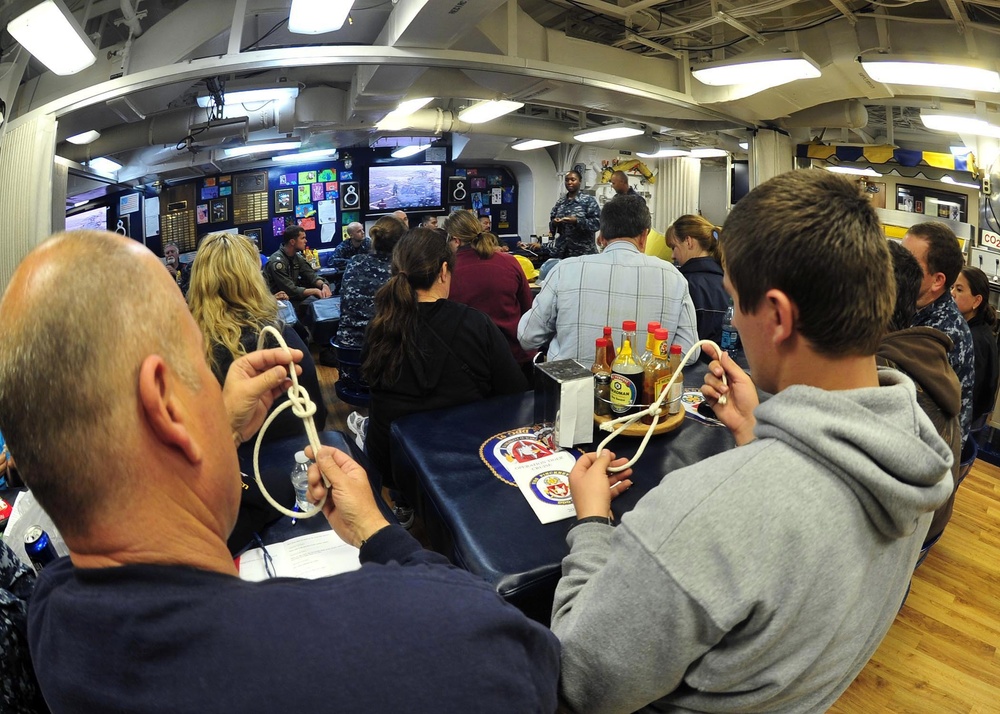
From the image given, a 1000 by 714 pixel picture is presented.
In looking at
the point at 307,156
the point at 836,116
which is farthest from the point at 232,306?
the point at 307,156

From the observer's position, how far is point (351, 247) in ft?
24.4

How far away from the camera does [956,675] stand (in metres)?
2.32

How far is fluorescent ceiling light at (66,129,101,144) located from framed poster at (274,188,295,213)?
420cm

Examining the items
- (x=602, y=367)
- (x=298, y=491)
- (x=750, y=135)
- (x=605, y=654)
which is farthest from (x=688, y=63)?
(x=605, y=654)

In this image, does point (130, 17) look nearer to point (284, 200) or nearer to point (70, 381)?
point (70, 381)

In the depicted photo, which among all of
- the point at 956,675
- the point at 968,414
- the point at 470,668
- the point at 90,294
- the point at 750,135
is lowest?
the point at 956,675

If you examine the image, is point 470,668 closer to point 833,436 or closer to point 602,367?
point 833,436

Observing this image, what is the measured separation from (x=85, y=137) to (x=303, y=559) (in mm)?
3973

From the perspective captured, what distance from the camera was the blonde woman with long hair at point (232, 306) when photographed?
85.9 inches

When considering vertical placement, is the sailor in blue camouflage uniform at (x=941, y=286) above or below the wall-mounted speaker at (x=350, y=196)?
below

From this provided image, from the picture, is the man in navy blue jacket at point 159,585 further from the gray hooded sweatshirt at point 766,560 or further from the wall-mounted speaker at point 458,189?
the wall-mounted speaker at point 458,189

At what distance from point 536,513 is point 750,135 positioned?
20.7ft

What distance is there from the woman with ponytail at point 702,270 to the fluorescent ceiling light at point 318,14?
2158 mm

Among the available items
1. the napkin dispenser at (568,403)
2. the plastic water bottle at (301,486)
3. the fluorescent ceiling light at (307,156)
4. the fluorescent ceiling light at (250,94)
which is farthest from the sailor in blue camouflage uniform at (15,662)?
the fluorescent ceiling light at (307,156)
